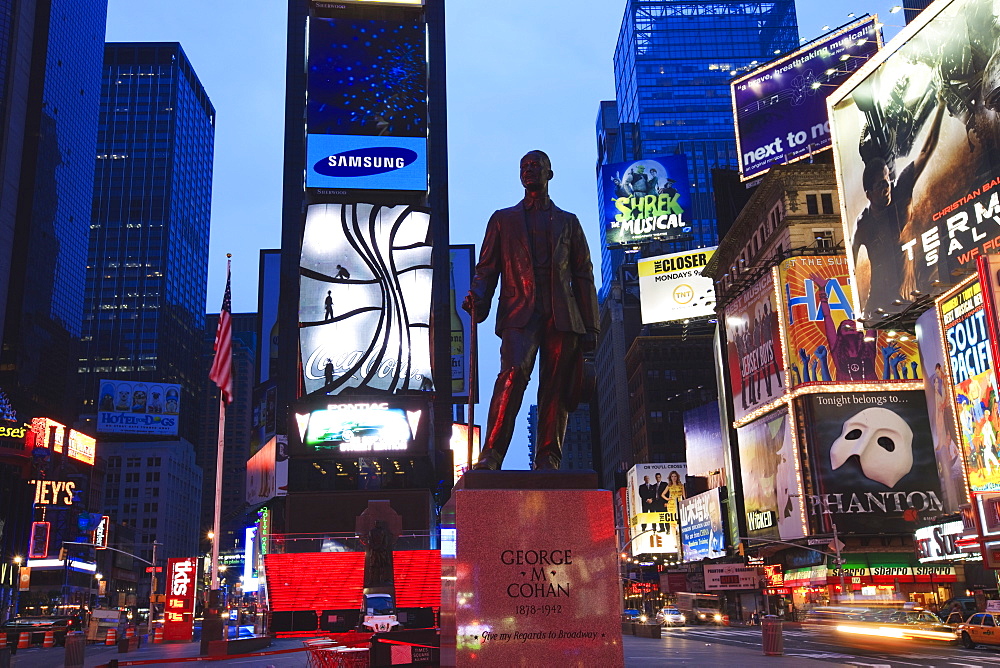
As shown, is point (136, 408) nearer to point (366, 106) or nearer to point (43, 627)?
point (366, 106)

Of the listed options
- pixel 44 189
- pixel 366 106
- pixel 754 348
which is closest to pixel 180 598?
pixel 754 348

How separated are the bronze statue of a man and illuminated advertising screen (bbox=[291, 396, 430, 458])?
192ft

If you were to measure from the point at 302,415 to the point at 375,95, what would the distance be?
25.7 metres

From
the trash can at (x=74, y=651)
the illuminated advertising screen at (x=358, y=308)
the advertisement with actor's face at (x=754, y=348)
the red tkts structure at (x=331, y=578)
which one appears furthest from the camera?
the illuminated advertising screen at (x=358, y=308)

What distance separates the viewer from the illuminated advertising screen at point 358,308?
67.6 meters

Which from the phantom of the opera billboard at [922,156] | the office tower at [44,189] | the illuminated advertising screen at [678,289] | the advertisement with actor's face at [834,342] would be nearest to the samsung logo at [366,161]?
the illuminated advertising screen at [678,289]

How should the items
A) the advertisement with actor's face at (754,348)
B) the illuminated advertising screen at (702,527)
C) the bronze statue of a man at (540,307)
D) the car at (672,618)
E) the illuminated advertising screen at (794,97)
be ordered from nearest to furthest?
1. the bronze statue of a man at (540,307)
2. the advertisement with actor's face at (754,348)
3. the car at (672,618)
4. the illuminated advertising screen at (794,97)
5. the illuminated advertising screen at (702,527)

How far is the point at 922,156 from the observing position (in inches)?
1629

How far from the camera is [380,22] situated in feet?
246

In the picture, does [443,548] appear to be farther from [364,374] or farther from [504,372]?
[364,374]

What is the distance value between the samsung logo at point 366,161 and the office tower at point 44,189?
77.3 m

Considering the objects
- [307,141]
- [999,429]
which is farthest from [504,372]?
[307,141]

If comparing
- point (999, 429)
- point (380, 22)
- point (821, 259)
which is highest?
point (380, 22)

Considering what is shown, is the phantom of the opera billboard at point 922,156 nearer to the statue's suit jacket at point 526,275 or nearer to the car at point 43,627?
the statue's suit jacket at point 526,275
